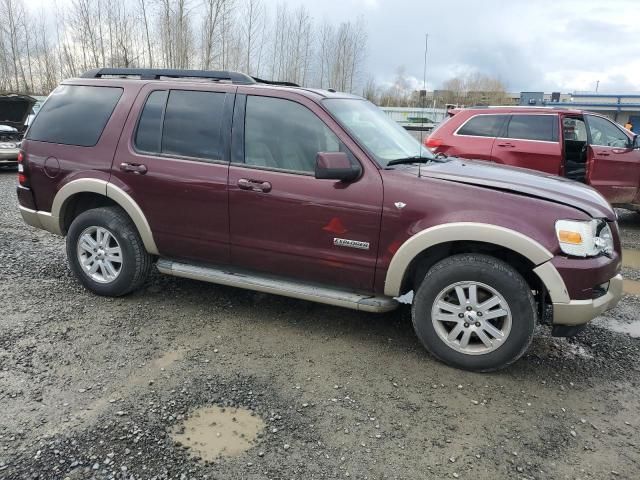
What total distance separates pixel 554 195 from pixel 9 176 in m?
12.8

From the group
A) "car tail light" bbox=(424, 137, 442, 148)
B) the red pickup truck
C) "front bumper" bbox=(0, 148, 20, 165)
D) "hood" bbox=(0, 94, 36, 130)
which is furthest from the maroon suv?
"hood" bbox=(0, 94, 36, 130)

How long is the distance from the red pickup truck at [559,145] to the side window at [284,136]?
4.87m

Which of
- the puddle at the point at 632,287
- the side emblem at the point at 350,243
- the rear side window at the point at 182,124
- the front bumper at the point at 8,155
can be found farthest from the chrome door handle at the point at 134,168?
the front bumper at the point at 8,155

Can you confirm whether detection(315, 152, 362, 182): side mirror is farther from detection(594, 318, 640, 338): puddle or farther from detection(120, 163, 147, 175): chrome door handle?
detection(594, 318, 640, 338): puddle

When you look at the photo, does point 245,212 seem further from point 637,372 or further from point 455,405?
point 637,372

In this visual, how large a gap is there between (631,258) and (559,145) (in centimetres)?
200

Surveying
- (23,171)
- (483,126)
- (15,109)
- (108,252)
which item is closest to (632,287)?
(483,126)

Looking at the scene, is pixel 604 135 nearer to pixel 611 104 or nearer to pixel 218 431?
pixel 218 431

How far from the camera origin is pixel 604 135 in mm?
8008

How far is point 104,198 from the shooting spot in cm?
Answer: 460

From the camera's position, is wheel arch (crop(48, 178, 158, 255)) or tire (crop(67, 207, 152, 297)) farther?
tire (crop(67, 207, 152, 297))

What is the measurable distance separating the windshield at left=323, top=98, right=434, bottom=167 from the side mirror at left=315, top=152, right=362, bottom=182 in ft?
0.89

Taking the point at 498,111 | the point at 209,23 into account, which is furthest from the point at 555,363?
the point at 209,23

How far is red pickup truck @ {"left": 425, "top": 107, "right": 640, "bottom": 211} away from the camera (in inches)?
306
